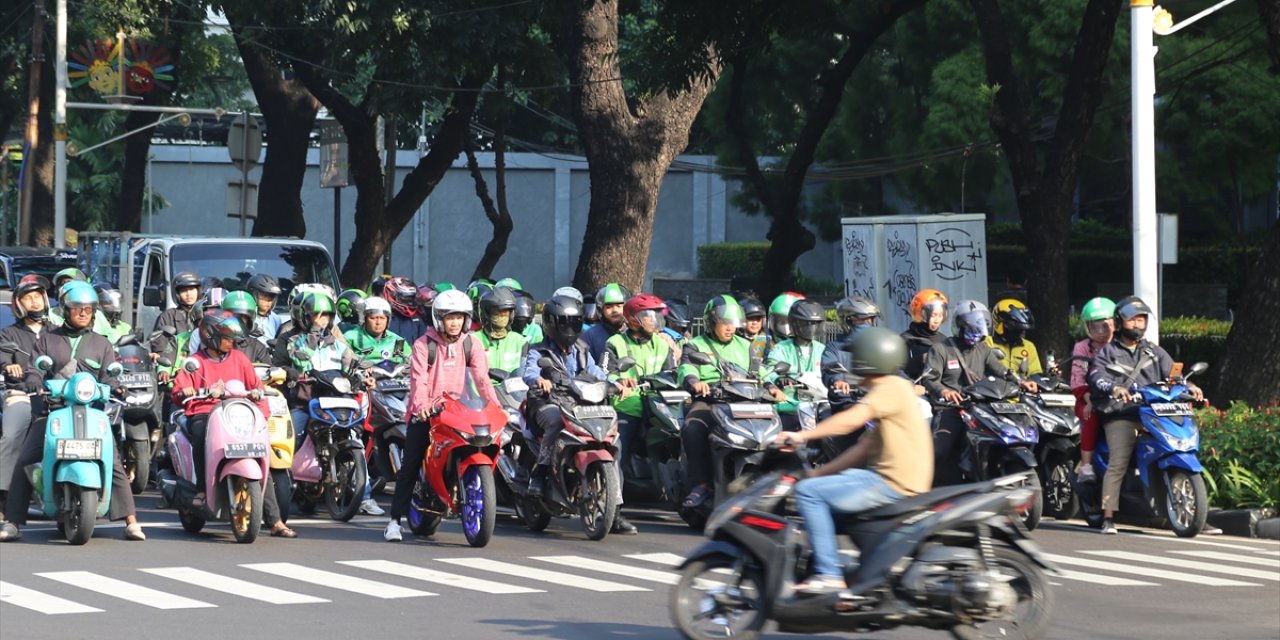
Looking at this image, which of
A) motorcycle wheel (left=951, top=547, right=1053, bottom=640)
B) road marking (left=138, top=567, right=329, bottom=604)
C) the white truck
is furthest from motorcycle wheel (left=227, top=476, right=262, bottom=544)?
the white truck

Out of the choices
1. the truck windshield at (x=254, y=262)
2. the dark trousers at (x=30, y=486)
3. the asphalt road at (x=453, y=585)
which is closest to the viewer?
the asphalt road at (x=453, y=585)

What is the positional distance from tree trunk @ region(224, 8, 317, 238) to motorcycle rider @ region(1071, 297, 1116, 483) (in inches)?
779

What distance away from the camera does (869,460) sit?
26.7ft

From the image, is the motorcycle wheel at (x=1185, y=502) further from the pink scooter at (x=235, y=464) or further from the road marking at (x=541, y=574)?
the pink scooter at (x=235, y=464)

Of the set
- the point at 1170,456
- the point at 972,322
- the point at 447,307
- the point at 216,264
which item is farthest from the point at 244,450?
the point at 216,264

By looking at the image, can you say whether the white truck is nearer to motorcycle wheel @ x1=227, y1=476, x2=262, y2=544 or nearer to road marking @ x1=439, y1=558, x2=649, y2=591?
motorcycle wheel @ x1=227, y1=476, x2=262, y2=544

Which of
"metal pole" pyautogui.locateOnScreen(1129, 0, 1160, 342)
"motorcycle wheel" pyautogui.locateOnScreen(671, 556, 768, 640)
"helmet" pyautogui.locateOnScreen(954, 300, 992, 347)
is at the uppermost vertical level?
"metal pole" pyautogui.locateOnScreen(1129, 0, 1160, 342)

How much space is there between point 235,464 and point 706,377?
329cm

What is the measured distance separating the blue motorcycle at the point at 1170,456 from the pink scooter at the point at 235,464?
596cm

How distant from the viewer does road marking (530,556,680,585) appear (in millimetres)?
10594

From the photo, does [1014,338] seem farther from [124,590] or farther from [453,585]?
[124,590]

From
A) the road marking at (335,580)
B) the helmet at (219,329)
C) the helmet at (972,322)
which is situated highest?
the helmet at (972,322)

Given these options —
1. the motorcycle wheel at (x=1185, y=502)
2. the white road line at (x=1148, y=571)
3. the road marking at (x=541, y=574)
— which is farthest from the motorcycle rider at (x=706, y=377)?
the motorcycle wheel at (x=1185, y=502)

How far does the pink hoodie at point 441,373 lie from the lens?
11.9m
